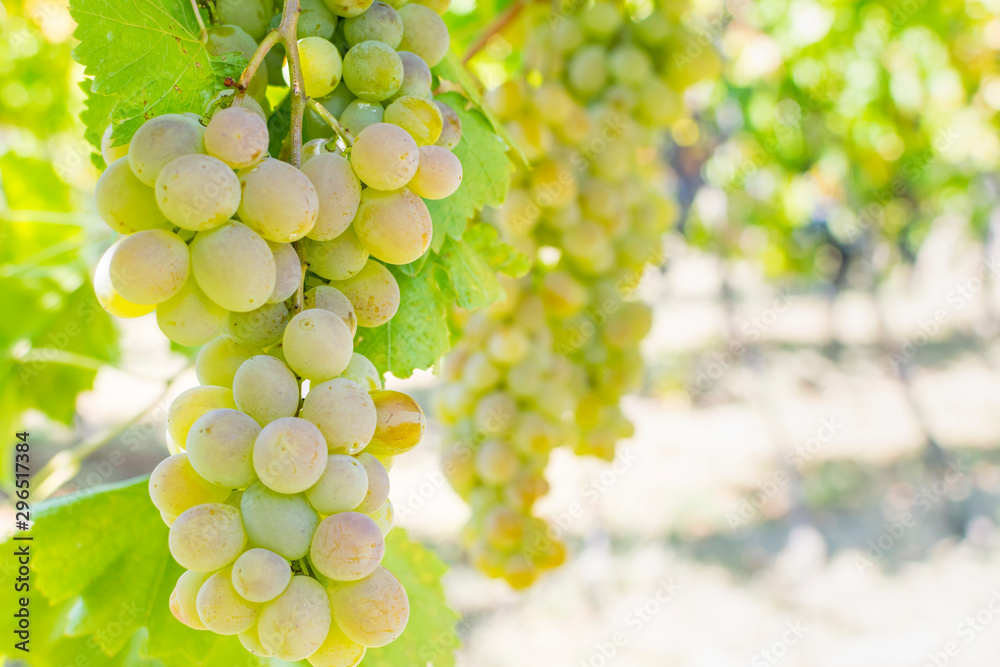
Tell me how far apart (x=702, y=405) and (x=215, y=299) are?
6738mm

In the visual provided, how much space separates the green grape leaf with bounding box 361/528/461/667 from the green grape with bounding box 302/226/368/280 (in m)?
0.30

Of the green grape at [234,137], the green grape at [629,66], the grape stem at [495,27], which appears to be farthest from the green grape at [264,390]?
the green grape at [629,66]

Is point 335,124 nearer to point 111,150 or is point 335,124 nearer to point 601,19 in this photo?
point 111,150

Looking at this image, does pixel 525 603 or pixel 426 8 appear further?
pixel 525 603

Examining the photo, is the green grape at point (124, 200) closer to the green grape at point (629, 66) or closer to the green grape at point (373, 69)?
the green grape at point (373, 69)

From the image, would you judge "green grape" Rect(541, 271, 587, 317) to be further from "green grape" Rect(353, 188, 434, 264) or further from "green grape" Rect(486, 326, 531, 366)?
"green grape" Rect(353, 188, 434, 264)

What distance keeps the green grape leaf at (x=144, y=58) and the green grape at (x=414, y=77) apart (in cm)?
10

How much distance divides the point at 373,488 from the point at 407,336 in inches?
6.5

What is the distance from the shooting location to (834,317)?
796 centimetres

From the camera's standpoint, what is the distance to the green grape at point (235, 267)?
1.21 ft

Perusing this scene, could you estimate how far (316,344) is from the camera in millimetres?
386

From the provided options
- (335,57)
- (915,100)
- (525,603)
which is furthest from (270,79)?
(525,603)

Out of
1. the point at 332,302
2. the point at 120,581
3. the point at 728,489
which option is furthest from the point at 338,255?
the point at 728,489

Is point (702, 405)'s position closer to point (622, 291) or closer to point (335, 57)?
point (622, 291)
